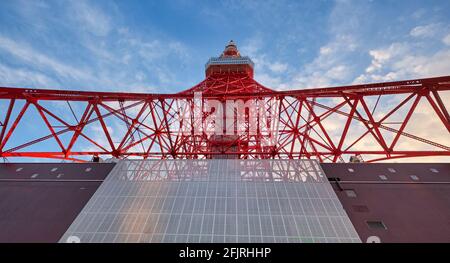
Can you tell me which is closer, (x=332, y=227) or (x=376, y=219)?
(x=332, y=227)

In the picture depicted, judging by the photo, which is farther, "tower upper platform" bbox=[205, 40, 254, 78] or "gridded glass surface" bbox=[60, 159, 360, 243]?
"tower upper platform" bbox=[205, 40, 254, 78]

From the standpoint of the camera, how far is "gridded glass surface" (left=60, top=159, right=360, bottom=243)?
42.1 feet

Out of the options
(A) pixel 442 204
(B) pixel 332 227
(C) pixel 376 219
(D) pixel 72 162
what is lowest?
(B) pixel 332 227

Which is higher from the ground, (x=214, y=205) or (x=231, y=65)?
(x=231, y=65)

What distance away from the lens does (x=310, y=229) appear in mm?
13023

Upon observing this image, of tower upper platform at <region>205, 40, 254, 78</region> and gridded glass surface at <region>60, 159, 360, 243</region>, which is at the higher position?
tower upper platform at <region>205, 40, 254, 78</region>

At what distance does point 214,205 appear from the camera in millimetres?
14953

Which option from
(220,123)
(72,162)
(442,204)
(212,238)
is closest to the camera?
(212,238)

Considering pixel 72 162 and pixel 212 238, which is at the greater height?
pixel 72 162

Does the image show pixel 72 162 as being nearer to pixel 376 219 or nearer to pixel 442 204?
pixel 376 219

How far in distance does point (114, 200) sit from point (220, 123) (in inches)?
709

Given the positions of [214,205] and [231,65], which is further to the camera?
[231,65]
